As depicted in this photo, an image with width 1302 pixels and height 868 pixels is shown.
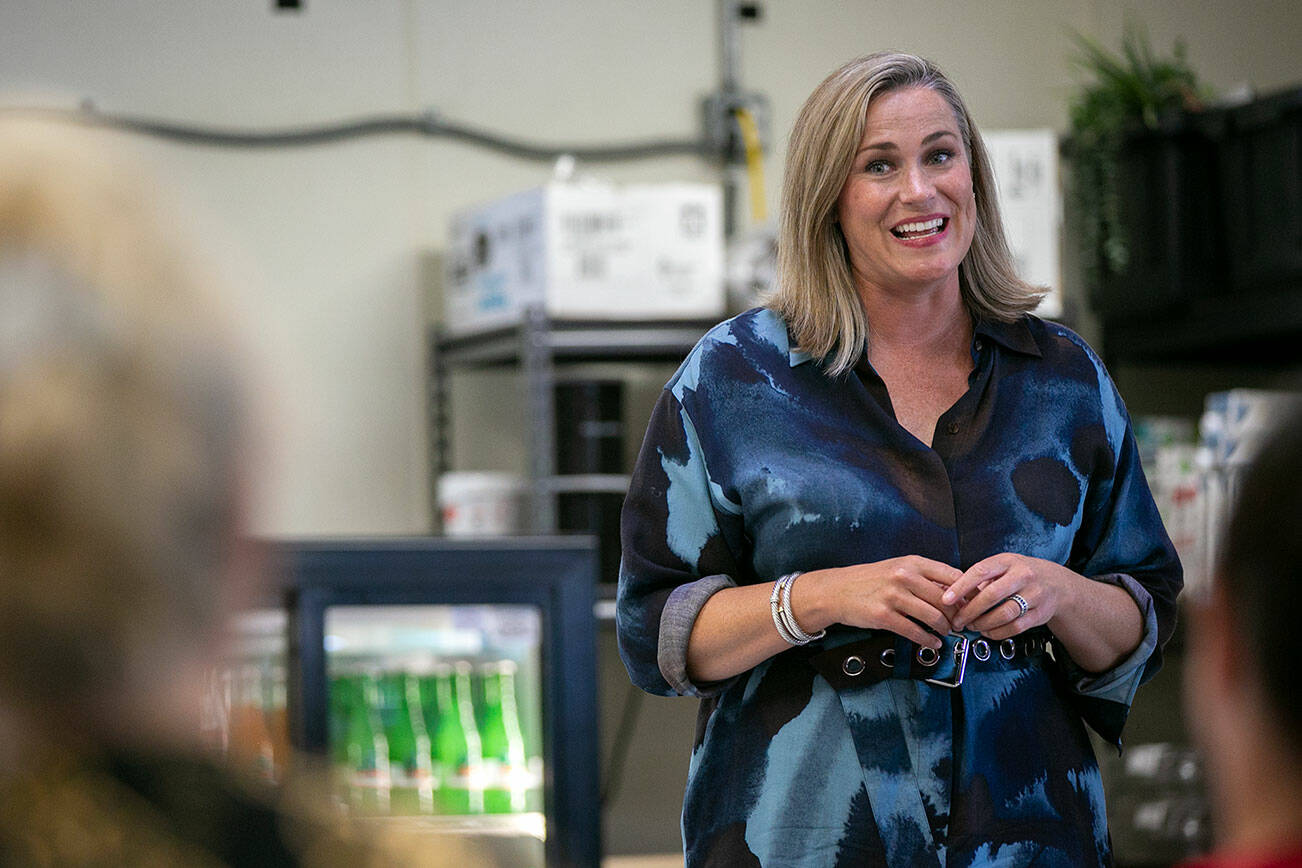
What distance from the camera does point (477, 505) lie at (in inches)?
147

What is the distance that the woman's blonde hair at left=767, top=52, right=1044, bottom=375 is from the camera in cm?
151

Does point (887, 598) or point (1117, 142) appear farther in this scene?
point (1117, 142)

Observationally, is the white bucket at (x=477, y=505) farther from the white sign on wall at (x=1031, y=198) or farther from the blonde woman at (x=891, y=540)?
the blonde woman at (x=891, y=540)

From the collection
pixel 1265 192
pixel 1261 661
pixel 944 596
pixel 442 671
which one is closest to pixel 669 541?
pixel 944 596

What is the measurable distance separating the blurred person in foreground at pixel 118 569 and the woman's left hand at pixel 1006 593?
811 millimetres

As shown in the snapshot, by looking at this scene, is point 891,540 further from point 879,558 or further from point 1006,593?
point 1006,593

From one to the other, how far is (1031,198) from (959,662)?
2659 millimetres

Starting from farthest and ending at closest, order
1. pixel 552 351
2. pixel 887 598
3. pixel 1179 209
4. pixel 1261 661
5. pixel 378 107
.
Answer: pixel 378 107, pixel 1179 209, pixel 552 351, pixel 887 598, pixel 1261 661

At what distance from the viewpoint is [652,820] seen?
4.32 meters

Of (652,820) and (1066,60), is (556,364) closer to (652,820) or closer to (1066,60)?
(652,820)

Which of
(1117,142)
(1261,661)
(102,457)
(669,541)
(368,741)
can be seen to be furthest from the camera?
(1117,142)

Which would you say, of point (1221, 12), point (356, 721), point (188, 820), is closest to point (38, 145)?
point (188, 820)

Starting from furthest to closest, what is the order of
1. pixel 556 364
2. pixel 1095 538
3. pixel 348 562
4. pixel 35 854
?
pixel 556 364
pixel 348 562
pixel 1095 538
pixel 35 854

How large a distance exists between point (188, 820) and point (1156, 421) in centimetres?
372
